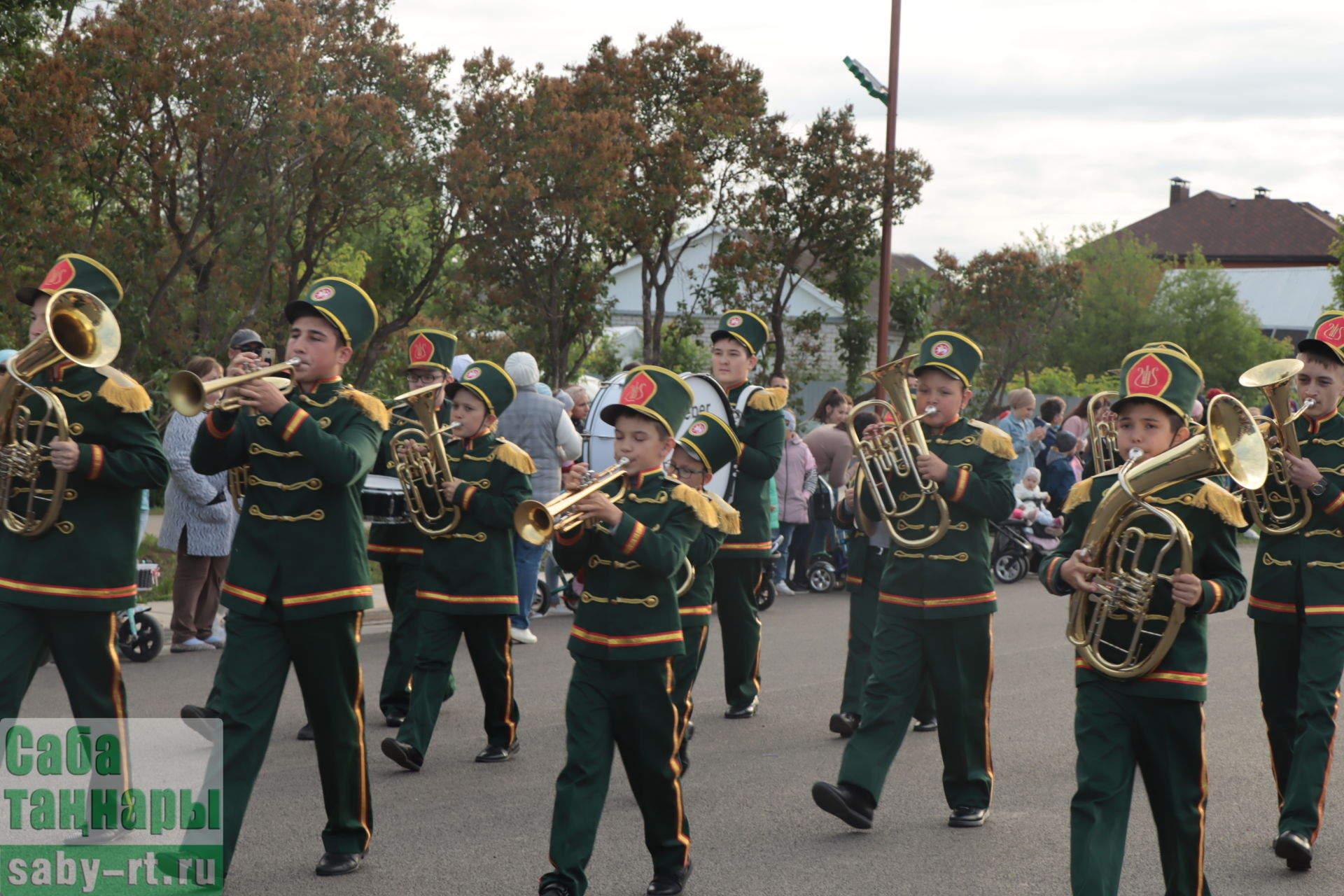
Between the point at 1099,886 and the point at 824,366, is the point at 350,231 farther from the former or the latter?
the point at 824,366

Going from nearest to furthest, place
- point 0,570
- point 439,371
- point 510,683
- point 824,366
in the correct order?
point 0,570 → point 510,683 → point 439,371 → point 824,366

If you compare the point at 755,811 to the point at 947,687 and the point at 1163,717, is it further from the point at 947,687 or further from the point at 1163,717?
the point at 1163,717

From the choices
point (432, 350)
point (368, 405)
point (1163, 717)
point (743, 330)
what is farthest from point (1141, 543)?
point (432, 350)

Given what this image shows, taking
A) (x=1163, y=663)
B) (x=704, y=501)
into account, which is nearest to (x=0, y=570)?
(x=704, y=501)

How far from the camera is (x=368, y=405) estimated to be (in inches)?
214

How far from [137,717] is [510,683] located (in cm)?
229

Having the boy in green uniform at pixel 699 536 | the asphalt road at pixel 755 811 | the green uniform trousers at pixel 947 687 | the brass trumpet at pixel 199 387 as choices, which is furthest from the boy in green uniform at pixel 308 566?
the green uniform trousers at pixel 947 687

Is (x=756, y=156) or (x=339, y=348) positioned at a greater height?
(x=756, y=156)

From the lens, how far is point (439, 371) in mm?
7938

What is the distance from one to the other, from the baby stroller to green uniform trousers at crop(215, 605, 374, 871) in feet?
36.6

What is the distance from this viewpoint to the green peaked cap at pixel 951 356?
21.2ft

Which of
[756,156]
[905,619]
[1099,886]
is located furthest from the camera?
[756,156]

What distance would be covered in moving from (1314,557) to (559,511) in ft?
10.7

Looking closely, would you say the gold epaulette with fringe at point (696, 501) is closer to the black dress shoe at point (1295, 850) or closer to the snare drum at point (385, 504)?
the black dress shoe at point (1295, 850)
